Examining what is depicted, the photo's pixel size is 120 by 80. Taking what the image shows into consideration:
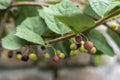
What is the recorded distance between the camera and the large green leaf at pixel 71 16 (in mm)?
326

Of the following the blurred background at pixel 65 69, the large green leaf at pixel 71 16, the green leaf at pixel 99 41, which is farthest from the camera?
the blurred background at pixel 65 69

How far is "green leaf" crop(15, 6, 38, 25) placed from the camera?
52cm

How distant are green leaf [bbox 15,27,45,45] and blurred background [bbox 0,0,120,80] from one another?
68 cm

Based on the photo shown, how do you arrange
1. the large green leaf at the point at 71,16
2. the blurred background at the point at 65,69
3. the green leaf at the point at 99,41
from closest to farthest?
1. the large green leaf at the point at 71,16
2. the green leaf at the point at 99,41
3. the blurred background at the point at 65,69

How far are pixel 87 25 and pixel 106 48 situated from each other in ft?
0.35

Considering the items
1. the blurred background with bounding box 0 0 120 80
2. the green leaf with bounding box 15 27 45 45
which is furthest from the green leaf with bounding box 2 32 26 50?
the blurred background with bounding box 0 0 120 80

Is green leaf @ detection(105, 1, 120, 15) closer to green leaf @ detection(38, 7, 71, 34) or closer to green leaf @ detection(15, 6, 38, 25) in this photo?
green leaf @ detection(38, 7, 71, 34)

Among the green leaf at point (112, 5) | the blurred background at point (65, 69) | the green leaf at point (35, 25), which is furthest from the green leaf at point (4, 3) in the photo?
the blurred background at point (65, 69)

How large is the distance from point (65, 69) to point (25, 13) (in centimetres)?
63

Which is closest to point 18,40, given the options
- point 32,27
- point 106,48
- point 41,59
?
point 32,27

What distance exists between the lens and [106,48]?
458 millimetres

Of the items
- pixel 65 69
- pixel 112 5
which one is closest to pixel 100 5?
pixel 112 5

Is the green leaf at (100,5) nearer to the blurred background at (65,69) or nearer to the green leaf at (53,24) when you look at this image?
the green leaf at (53,24)

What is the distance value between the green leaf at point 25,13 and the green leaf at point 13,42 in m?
0.13
